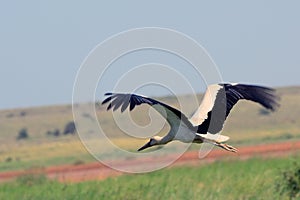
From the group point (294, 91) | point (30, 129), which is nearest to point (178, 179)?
point (30, 129)

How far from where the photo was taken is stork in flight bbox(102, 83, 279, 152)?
14.2m

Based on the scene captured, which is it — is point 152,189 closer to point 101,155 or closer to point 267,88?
point 101,155

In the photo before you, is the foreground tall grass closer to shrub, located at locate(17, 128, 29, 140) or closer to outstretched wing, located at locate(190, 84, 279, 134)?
outstretched wing, located at locate(190, 84, 279, 134)

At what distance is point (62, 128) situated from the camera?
263 ft

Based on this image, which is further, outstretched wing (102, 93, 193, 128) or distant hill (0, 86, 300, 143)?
distant hill (0, 86, 300, 143)

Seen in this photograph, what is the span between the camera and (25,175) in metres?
29.2

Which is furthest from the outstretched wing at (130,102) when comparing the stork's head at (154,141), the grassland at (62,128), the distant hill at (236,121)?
the distant hill at (236,121)

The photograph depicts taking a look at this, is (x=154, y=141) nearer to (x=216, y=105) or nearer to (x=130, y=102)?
(x=216, y=105)

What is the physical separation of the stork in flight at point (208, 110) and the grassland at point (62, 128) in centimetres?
3760

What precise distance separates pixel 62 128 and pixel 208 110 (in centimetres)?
6501

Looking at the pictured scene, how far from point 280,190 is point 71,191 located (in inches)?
151

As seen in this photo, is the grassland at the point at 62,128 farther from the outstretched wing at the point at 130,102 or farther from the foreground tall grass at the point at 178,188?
the outstretched wing at the point at 130,102

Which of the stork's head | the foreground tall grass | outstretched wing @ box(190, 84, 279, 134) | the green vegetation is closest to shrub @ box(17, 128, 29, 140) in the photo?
the foreground tall grass

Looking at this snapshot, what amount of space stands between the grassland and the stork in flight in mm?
37604
